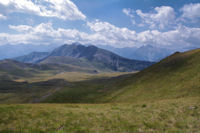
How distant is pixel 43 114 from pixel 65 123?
16.3ft

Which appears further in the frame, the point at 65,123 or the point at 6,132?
the point at 65,123

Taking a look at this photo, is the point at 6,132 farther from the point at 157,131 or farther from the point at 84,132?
the point at 157,131

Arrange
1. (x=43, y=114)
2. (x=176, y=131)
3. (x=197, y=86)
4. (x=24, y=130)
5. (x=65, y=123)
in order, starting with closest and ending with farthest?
1. (x=176, y=131)
2. (x=24, y=130)
3. (x=65, y=123)
4. (x=43, y=114)
5. (x=197, y=86)

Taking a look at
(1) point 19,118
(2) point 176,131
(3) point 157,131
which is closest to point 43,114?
(1) point 19,118

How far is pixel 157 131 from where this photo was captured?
10789 millimetres

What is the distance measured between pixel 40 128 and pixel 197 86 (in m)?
39.7

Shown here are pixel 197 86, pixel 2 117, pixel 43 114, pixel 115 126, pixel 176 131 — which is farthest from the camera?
pixel 197 86

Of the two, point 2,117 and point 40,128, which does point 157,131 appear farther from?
point 2,117

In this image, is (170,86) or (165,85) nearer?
(170,86)

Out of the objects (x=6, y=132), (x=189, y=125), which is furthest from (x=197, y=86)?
(x=6, y=132)

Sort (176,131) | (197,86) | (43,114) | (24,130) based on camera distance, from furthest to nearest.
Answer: (197,86) → (43,114) → (24,130) → (176,131)

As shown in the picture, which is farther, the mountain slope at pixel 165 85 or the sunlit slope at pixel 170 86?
the mountain slope at pixel 165 85

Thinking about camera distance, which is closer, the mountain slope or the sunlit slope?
the sunlit slope

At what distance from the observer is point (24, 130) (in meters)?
11.4
